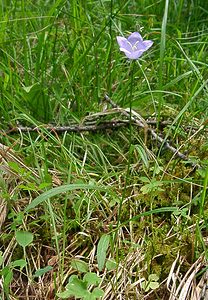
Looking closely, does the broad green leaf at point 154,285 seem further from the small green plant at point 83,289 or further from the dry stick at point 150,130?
the dry stick at point 150,130

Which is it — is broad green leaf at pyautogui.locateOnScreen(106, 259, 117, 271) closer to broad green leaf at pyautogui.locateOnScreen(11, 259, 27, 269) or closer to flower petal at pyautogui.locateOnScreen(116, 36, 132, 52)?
broad green leaf at pyautogui.locateOnScreen(11, 259, 27, 269)

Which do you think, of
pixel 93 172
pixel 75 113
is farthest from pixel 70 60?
pixel 93 172

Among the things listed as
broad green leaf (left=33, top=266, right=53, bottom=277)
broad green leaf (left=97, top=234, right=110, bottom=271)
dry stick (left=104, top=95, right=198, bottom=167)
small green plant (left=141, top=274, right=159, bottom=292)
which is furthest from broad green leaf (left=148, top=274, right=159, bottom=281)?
dry stick (left=104, top=95, right=198, bottom=167)

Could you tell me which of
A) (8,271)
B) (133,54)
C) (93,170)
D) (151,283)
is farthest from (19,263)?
(133,54)

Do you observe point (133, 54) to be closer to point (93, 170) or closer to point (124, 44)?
point (124, 44)

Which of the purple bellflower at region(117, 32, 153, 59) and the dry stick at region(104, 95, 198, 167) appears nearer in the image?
the purple bellflower at region(117, 32, 153, 59)

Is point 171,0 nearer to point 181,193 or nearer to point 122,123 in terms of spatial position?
point 122,123

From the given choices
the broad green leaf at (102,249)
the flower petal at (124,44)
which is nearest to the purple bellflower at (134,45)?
the flower petal at (124,44)
